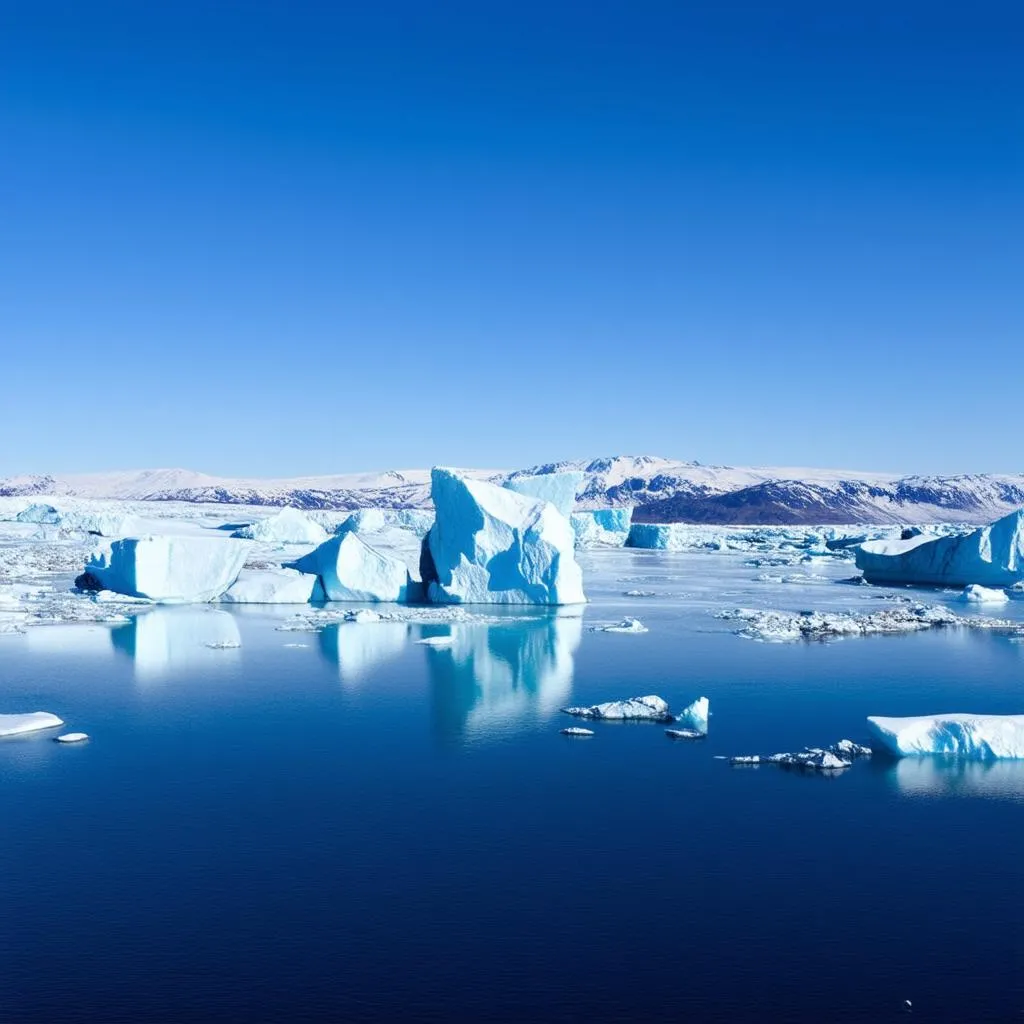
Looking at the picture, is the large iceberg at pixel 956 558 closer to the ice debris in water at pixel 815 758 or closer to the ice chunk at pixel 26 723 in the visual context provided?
the ice debris in water at pixel 815 758

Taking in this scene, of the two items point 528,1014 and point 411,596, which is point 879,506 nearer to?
point 411,596

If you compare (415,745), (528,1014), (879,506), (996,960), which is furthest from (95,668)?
(879,506)

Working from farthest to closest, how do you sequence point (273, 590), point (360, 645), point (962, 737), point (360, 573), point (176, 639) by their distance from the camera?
point (360, 573)
point (273, 590)
point (176, 639)
point (360, 645)
point (962, 737)

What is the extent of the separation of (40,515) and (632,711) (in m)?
43.8

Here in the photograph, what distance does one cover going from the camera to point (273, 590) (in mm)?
21047

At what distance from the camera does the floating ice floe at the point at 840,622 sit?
17.2m

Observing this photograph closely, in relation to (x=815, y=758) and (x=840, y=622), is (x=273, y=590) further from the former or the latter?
(x=815, y=758)

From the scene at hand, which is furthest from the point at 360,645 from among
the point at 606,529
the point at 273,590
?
the point at 606,529

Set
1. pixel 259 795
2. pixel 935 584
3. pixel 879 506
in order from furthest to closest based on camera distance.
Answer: pixel 879 506, pixel 935 584, pixel 259 795

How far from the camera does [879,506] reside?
107500mm

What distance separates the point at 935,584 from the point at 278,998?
27.2m

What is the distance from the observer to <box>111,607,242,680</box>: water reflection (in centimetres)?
1385

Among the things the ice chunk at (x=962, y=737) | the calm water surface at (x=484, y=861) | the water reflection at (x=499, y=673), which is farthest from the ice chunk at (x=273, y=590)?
the ice chunk at (x=962, y=737)

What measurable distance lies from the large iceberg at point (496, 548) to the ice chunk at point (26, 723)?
34.0ft
